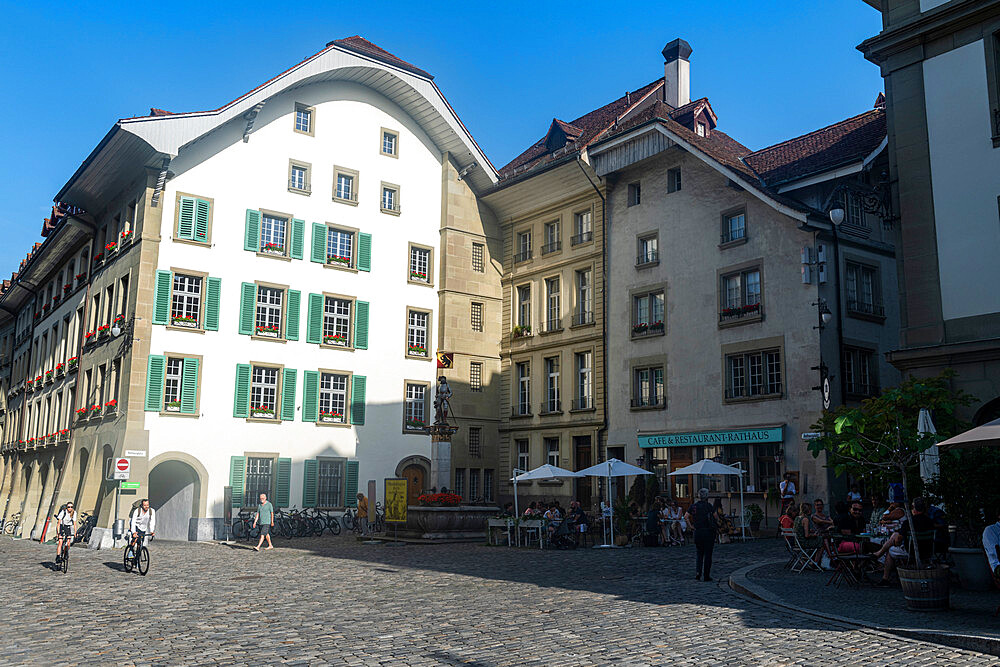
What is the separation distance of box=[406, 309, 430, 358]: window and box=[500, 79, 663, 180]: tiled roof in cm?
779

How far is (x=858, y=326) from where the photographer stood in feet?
95.7

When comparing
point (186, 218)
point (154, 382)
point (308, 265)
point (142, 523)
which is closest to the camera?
point (142, 523)

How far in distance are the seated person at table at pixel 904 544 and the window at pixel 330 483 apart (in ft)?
77.6

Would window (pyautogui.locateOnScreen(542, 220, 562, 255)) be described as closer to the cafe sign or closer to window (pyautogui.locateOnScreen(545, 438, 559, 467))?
window (pyautogui.locateOnScreen(545, 438, 559, 467))

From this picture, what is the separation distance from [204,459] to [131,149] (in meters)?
11.3

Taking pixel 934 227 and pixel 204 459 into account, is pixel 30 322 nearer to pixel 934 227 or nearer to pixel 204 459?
pixel 204 459

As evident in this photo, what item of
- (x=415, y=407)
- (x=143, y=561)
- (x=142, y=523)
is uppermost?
(x=415, y=407)

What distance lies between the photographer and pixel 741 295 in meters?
30.5

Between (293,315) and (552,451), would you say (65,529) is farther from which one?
(552,451)

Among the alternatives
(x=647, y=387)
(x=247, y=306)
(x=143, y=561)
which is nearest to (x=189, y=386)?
(x=247, y=306)

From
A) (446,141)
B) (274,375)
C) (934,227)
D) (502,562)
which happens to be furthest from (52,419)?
(934,227)

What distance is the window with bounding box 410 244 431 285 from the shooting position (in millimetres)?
38531

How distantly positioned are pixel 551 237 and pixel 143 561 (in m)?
24.0

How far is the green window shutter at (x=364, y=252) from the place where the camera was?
3688 cm
